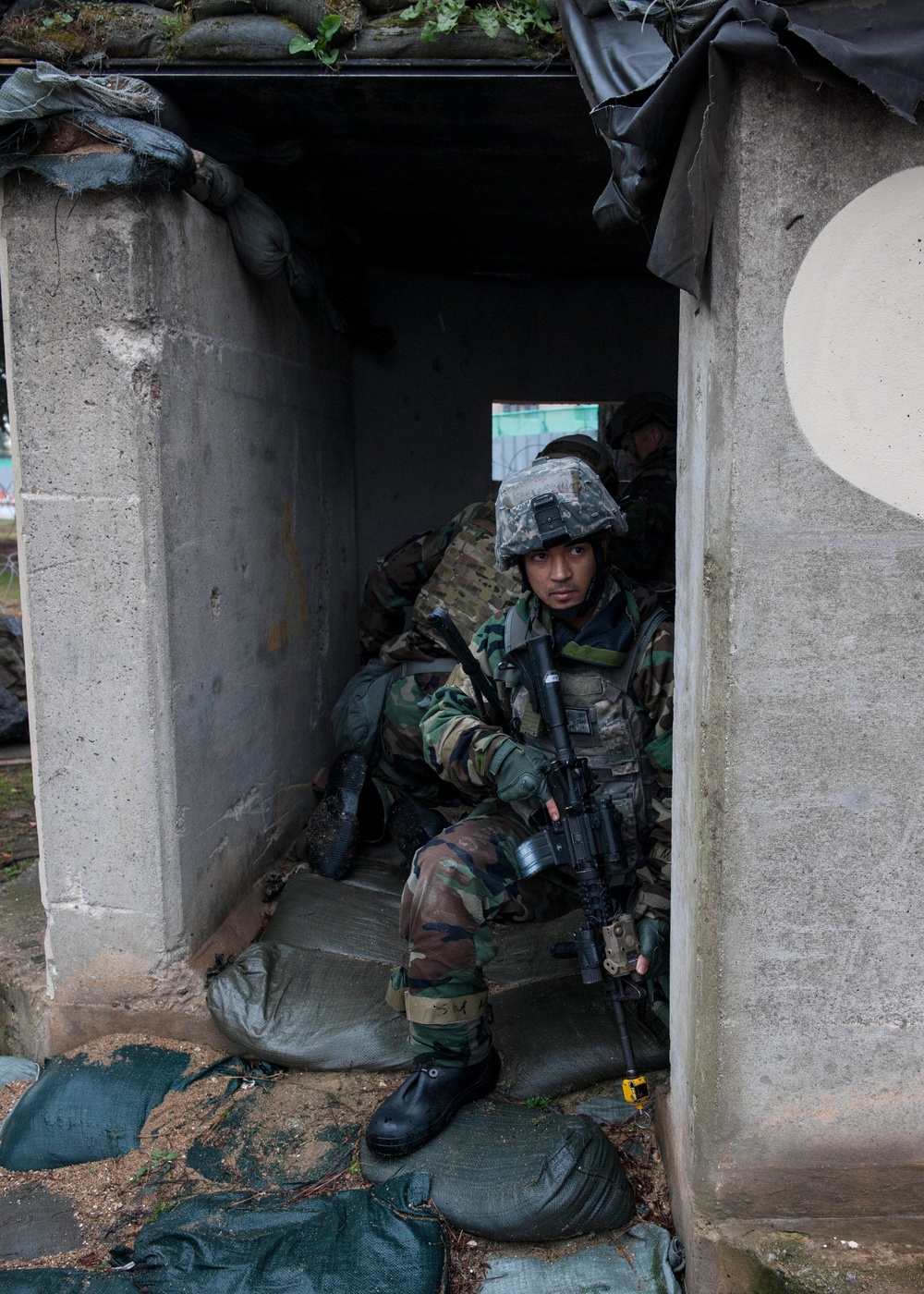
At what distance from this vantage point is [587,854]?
2.42 metres

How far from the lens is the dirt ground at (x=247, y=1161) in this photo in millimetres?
2184

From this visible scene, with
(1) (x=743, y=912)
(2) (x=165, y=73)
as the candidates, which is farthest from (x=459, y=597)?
(1) (x=743, y=912)

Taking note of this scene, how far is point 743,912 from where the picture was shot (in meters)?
1.84

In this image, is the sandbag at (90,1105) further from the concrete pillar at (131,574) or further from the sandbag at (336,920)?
the sandbag at (336,920)

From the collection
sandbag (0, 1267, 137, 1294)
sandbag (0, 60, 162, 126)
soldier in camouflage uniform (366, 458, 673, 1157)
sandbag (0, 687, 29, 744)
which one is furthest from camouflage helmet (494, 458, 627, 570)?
sandbag (0, 687, 29, 744)

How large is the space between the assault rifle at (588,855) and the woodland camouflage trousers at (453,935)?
106mm

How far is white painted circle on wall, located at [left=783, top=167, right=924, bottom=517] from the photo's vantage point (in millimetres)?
1666

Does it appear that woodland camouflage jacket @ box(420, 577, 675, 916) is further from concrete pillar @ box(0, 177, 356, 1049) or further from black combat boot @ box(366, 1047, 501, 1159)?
concrete pillar @ box(0, 177, 356, 1049)

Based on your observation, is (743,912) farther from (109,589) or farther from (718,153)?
(109,589)

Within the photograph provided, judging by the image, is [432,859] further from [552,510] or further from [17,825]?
[17,825]

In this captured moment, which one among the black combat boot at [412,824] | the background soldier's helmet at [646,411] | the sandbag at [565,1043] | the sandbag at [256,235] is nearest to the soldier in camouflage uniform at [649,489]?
the background soldier's helmet at [646,411]

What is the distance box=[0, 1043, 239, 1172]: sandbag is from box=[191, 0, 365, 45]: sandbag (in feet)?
8.94

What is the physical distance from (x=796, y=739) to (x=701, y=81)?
1115mm

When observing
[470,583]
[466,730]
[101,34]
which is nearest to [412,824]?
[470,583]
